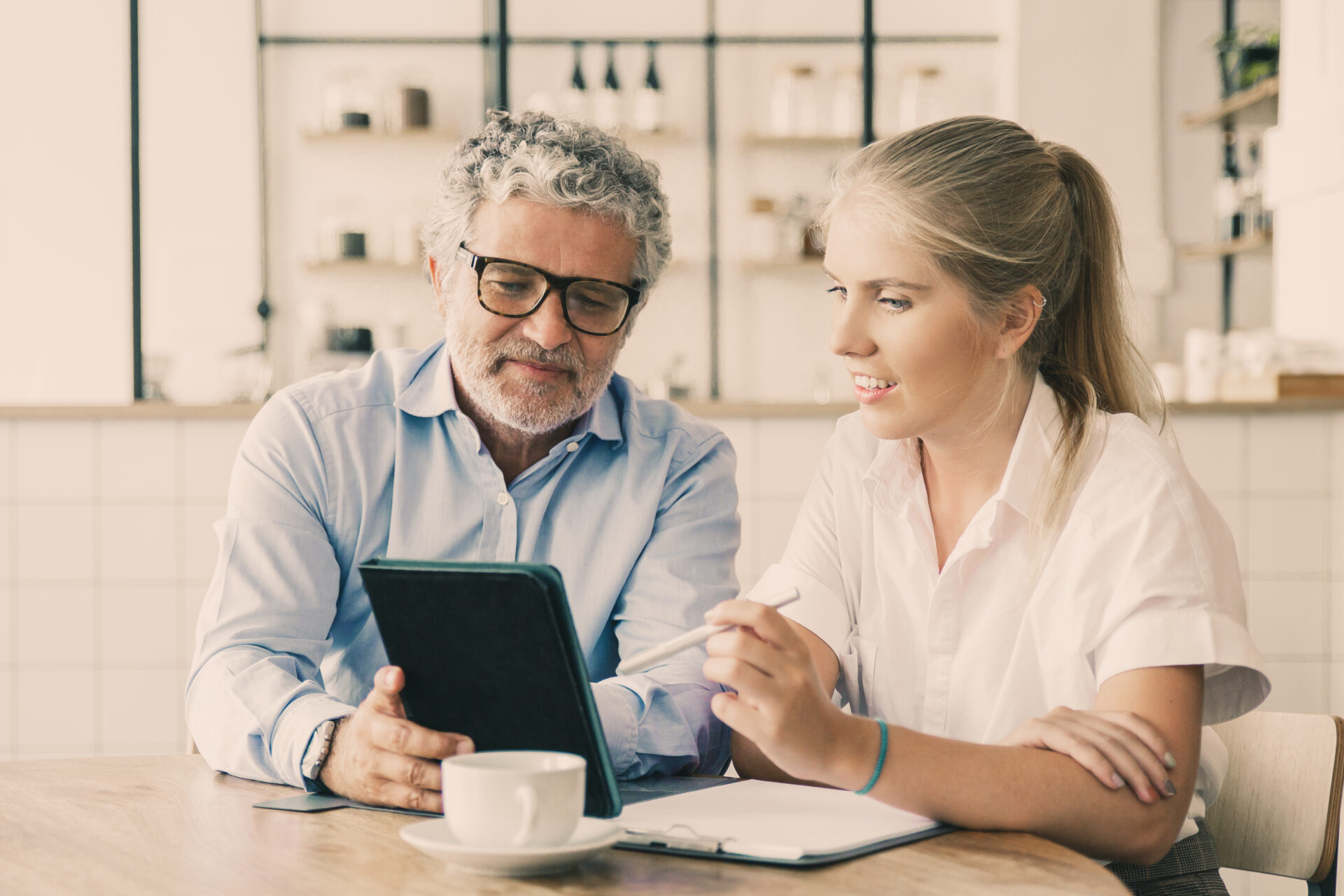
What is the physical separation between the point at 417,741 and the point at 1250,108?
4.22m

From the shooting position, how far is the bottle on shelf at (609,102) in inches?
194

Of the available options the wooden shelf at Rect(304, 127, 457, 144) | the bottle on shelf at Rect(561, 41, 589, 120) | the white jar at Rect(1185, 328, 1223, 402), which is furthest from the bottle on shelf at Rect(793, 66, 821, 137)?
the white jar at Rect(1185, 328, 1223, 402)

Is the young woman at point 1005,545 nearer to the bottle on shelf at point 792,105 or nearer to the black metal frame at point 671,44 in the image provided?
the black metal frame at point 671,44

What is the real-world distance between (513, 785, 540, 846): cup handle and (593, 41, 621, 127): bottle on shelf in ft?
14.5

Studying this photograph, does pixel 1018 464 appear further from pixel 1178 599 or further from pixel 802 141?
pixel 802 141

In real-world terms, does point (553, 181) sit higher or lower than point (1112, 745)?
higher

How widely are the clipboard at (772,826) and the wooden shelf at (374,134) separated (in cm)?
440

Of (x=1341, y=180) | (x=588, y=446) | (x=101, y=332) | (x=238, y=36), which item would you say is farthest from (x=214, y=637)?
(x=238, y=36)

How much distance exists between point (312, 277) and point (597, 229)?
415 centimetres

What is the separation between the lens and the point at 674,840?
2.72ft

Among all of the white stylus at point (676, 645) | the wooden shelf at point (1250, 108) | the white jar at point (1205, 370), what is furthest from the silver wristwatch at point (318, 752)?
the wooden shelf at point (1250, 108)

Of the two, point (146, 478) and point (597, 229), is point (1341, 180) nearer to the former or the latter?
point (597, 229)

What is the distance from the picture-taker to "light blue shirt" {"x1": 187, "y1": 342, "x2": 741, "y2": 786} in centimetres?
121

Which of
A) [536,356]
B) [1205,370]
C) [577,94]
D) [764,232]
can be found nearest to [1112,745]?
[536,356]
